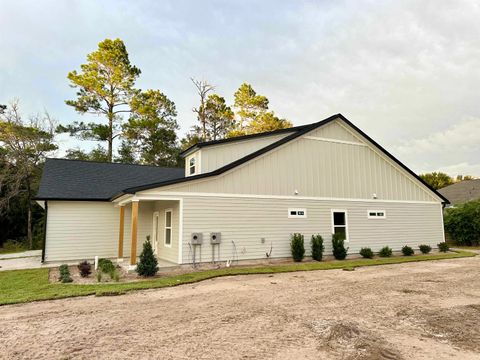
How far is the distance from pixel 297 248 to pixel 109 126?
20311 mm

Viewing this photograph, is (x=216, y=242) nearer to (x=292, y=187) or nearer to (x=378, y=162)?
(x=292, y=187)

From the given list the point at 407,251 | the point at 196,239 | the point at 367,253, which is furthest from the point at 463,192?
the point at 196,239

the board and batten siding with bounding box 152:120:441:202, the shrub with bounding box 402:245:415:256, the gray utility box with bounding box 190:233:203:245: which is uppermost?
the board and batten siding with bounding box 152:120:441:202

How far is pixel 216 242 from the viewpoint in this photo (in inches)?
428

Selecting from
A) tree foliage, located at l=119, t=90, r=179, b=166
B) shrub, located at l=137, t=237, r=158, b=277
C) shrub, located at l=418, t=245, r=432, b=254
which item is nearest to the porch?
shrub, located at l=137, t=237, r=158, b=277

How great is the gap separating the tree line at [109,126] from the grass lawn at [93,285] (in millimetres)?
13578

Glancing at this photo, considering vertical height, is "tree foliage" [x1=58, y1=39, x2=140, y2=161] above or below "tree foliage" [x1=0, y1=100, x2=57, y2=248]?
above

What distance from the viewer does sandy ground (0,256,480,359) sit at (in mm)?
3867

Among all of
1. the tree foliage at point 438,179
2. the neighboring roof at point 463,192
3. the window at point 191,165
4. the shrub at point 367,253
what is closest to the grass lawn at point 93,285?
the shrub at point 367,253

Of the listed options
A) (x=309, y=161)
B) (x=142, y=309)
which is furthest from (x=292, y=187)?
(x=142, y=309)

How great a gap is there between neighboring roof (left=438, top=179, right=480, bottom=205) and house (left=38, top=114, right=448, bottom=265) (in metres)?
16.6

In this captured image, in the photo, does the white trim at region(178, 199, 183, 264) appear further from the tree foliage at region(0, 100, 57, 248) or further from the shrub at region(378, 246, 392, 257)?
the tree foliage at region(0, 100, 57, 248)

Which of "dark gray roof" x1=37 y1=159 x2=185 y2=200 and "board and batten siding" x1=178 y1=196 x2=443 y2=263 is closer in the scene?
"board and batten siding" x1=178 y1=196 x2=443 y2=263

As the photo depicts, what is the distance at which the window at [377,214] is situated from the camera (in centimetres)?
1419
